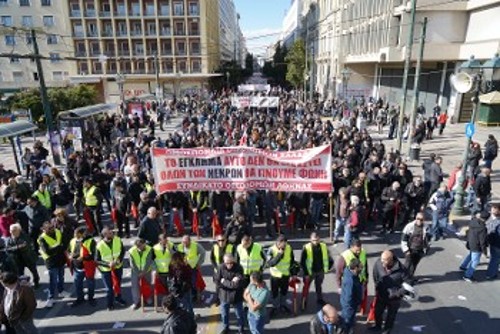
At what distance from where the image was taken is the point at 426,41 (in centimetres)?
2697

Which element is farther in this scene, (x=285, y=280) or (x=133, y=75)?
(x=133, y=75)

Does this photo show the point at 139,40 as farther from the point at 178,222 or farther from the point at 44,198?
the point at 178,222

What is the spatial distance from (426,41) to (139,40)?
42.2 meters

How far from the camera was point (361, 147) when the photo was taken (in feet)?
47.4

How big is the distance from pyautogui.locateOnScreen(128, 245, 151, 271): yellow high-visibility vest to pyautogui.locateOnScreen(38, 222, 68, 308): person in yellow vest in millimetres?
1485

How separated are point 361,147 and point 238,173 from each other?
7129mm

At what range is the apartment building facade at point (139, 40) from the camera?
55750 mm

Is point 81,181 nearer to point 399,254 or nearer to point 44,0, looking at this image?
point 399,254

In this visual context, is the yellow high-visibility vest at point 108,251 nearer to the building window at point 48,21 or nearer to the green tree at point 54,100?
the green tree at point 54,100

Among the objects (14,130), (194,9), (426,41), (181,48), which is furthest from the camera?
(181,48)

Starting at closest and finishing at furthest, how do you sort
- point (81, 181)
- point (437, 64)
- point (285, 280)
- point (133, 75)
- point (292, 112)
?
point (285, 280), point (81, 181), point (292, 112), point (437, 64), point (133, 75)

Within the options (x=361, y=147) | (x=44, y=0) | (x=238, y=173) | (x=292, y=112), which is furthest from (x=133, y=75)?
(x=238, y=173)

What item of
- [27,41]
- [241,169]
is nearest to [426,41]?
[241,169]

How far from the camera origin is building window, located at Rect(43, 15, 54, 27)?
2140 inches
